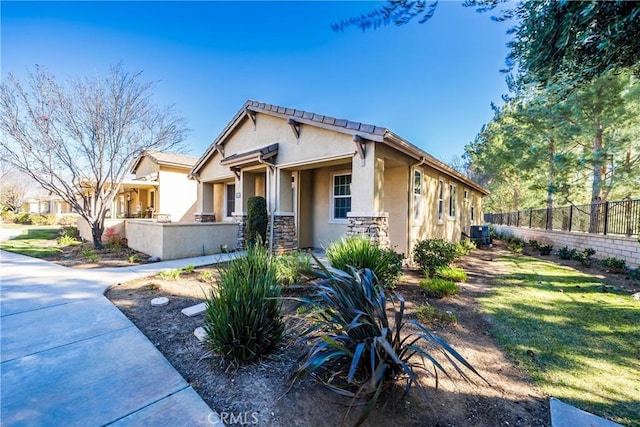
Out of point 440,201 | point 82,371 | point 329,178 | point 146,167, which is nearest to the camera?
point 82,371

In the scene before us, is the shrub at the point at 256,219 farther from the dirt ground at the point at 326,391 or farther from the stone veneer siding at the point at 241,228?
the dirt ground at the point at 326,391

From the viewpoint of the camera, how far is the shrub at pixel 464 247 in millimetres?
10973

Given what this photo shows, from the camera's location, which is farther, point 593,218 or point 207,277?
point 593,218

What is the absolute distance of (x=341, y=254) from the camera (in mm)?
5746

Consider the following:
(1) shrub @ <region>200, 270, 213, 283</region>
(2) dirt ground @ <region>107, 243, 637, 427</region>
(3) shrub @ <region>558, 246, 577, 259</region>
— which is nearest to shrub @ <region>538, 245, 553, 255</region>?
(3) shrub @ <region>558, 246, 577, 259</region>

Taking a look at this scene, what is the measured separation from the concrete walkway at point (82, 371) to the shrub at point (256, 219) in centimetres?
487

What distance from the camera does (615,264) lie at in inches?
336

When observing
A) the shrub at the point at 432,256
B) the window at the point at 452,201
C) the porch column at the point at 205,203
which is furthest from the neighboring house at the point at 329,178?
the porch column at the point at 205,203

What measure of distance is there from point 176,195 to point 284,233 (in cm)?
1110

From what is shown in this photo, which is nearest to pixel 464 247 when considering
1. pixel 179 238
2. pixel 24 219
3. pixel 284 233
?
pixel 284 233

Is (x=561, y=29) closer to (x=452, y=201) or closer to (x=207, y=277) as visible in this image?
(x=207, y=277)

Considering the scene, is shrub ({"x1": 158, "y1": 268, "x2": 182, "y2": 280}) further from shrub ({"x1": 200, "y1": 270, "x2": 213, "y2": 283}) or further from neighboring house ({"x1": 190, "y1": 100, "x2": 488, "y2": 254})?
neighboring house ({"x1": 190, "y1": 100, "x2": 488, "y2": 254})

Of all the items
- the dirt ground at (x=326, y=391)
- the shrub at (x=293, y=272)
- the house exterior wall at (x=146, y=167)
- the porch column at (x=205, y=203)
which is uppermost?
the house exterior wall at (x=146, y=167)

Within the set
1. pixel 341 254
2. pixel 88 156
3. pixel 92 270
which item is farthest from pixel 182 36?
pixel 341 254
